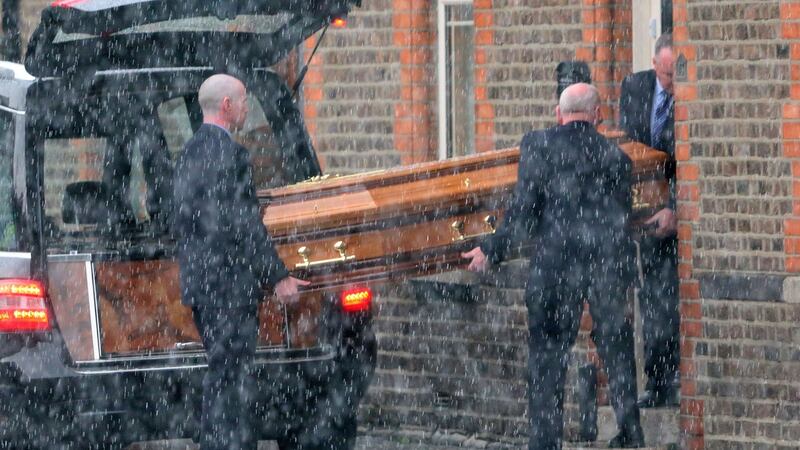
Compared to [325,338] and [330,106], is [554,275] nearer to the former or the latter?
[325,338]

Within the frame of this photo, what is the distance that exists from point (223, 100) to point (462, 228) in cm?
129

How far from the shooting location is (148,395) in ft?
30.7

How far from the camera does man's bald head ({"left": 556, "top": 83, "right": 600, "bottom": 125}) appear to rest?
32.9 feet

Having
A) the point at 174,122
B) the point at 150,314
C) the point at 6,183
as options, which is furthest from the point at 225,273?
the point at 174,122

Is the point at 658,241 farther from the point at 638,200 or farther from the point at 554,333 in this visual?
the point at 554,333

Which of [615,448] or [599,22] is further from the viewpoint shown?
[599,22]

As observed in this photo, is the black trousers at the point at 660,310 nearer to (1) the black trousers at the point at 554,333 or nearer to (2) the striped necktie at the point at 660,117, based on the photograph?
(2) the striped necktie at the point at 660,117

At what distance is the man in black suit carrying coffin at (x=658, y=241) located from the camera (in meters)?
10.8

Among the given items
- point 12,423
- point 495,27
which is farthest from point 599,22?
point 12,423

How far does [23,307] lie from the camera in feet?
29.9

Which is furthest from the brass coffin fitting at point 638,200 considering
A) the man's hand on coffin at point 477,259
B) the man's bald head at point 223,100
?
the man's bald head at point 223,100

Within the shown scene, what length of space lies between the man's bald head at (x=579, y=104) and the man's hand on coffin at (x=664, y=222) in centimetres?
68

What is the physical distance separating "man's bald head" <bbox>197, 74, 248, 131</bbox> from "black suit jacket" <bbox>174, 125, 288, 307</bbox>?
0.53ft

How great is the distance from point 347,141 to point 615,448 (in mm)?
3123
